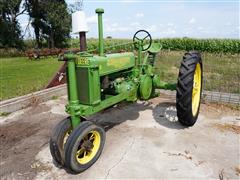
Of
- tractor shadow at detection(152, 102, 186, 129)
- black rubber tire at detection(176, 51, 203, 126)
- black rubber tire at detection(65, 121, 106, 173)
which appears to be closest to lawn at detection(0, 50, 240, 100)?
tractor shadow at detection(152, 102, 186, 129)

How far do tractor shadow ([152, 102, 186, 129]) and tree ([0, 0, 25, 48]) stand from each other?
1971cm

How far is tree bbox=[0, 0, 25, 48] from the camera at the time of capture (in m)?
22.1

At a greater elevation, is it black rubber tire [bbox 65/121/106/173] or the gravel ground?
black rubber tire [bbox 65/121/106/173]

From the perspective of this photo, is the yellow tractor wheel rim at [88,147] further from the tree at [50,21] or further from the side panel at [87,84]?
the tree at [50,21]

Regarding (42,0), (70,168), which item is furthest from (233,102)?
(42,0)

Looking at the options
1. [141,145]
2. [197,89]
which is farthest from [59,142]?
[197,89]

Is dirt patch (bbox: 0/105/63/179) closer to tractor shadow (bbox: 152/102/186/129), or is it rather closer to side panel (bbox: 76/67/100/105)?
side panel (bbox: 76/67/100/105)

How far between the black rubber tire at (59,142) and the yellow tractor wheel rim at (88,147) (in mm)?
235

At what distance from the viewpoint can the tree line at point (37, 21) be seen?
74.5 ft

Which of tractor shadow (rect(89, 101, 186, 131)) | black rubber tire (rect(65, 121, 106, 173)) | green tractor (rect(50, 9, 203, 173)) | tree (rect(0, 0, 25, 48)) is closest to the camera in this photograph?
black rubber tire (rect(65, 121, 106, 173))

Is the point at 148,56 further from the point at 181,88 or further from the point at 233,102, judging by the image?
the point at 233,102

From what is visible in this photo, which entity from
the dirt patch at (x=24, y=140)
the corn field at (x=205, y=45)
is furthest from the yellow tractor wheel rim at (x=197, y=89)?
the corn field at (x=205, y=45)

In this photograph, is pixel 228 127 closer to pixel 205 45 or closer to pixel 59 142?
pixel 59 142

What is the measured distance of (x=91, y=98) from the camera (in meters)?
3.78
